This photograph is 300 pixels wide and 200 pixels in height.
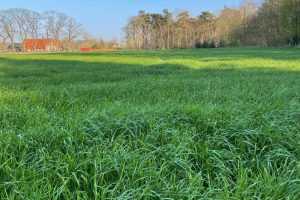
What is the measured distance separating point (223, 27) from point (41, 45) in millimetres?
59094

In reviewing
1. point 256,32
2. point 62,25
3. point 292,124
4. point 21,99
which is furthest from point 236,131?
point 62,25

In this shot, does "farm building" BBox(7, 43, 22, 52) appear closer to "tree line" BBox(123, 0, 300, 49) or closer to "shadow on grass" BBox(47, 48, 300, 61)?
"tree line" BBox(123, 0, 300, 49)

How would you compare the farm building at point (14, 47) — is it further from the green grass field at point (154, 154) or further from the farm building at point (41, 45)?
the green grass field at point (154, 154)

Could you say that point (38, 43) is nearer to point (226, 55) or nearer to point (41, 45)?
point (41, 45)

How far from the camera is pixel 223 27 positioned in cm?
8212

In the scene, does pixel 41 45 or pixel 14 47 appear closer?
pixel 14 47

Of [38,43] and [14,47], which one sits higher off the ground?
[38,43]

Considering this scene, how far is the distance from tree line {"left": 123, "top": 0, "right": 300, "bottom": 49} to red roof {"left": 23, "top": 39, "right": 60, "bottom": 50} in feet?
83.1

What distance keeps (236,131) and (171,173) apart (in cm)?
143

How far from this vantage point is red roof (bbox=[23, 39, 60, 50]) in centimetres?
9658

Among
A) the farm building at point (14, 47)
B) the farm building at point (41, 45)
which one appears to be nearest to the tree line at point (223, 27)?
the farm building at point (41, 45)

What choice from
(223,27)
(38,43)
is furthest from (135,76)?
(38,43)

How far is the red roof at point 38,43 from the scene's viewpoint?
96581 mm

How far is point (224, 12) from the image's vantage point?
283ft
